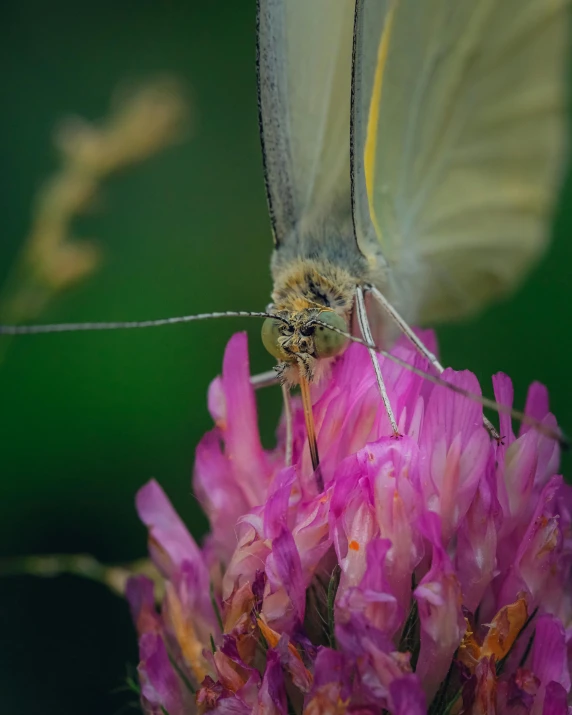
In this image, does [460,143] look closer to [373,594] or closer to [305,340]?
[305,340]

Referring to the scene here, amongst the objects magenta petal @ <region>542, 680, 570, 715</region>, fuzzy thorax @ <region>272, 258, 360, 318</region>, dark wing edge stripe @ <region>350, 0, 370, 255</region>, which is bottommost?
magenta petal @ <region>542, 680, 570, 715</region>

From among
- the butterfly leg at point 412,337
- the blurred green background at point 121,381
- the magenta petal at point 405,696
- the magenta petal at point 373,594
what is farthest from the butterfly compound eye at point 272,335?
the blurred green background at point 121,381

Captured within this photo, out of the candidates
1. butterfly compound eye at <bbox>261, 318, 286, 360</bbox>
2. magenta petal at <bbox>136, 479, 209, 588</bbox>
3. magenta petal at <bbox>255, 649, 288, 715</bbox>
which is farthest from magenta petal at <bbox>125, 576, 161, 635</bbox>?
butterfly compound eye at <bbox>261, 318, 286, 360</bbox>

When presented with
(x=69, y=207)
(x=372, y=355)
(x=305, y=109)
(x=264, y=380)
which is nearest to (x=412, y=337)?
(x=372, y=355)

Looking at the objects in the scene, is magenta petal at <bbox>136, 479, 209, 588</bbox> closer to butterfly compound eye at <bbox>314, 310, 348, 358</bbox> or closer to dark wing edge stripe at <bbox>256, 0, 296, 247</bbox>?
butterfly compound eye at <bbox>314, 310, 348, 358</bbox>

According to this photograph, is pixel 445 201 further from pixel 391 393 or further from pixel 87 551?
pixel 87 551

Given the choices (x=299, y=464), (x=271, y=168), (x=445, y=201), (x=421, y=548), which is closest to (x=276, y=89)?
(x=271, y=168)
